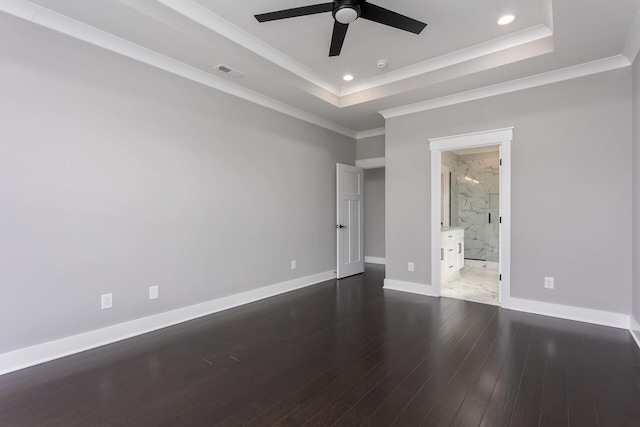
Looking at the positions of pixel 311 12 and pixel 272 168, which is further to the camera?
pixel 272 168

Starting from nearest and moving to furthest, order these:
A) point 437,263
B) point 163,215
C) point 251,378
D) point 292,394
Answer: point 292,394
point 251,378
point 163,215
point 437,263

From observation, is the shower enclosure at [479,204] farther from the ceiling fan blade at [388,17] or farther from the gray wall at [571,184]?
the ceiling fan blade at [388,17]

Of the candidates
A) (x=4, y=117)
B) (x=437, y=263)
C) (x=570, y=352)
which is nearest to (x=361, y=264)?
(x=437, y=263)

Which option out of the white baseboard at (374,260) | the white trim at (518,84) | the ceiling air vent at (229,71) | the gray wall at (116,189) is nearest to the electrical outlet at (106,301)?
the gray wall at (116,189)

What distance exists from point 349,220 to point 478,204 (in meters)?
3.37

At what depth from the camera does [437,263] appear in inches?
171

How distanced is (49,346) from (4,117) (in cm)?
178

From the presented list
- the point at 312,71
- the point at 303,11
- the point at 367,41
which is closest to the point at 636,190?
the point at 367,41

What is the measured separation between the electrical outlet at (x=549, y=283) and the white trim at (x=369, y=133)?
352 cm

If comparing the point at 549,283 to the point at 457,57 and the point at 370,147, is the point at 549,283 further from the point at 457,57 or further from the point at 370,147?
the point at 370,147

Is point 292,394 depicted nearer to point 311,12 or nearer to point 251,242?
point 251,242

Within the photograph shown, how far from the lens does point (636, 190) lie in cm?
295

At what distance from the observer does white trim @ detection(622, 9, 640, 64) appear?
2605mm

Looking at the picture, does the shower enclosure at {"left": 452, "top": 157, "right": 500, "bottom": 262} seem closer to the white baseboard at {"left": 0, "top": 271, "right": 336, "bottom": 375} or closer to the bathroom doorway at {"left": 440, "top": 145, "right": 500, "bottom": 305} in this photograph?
the bathroom doorway at {"left": 440, "top": 145, "right": 500, "bottom": 305}
